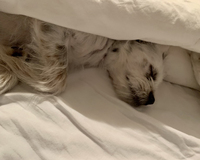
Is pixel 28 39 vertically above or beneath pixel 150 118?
above

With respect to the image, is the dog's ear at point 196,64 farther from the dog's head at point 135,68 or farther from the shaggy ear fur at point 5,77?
the shaggy ear fur at point 5,77

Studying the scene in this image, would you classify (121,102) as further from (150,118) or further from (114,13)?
(114,13)

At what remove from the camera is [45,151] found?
721 millimetres

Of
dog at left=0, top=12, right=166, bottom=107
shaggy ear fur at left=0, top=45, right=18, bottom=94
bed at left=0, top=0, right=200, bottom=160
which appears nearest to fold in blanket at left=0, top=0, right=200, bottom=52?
bed at left=0, top=0, right=200, bottom=160

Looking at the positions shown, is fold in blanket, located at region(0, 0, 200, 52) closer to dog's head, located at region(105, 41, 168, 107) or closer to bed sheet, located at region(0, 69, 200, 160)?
dog's head, located at region(105, 41, 168, 107)

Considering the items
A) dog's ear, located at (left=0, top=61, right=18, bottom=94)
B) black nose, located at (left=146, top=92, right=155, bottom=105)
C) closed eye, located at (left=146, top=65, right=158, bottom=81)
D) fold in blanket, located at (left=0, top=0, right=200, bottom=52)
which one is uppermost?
fold in blanket, located at (left=0, top=0, right=200, bottom=52)

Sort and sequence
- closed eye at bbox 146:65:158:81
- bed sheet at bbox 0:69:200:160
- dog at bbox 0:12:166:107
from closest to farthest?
bed sheet at bbox 0:69:200:160 → dog at bbox 0:12:166:107 → closed eye at bbox 146:65:158:81

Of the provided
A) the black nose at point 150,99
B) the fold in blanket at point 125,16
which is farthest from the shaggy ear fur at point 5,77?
the black nose at point 150,99

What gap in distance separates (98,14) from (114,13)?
6 cm

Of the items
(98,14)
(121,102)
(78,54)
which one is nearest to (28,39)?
(78,54)

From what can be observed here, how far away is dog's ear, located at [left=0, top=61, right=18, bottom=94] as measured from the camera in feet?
2.73

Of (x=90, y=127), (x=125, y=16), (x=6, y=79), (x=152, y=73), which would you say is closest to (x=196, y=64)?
(x=152, y=73)

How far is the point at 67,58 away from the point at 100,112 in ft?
1.04

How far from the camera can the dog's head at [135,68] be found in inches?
39.9
